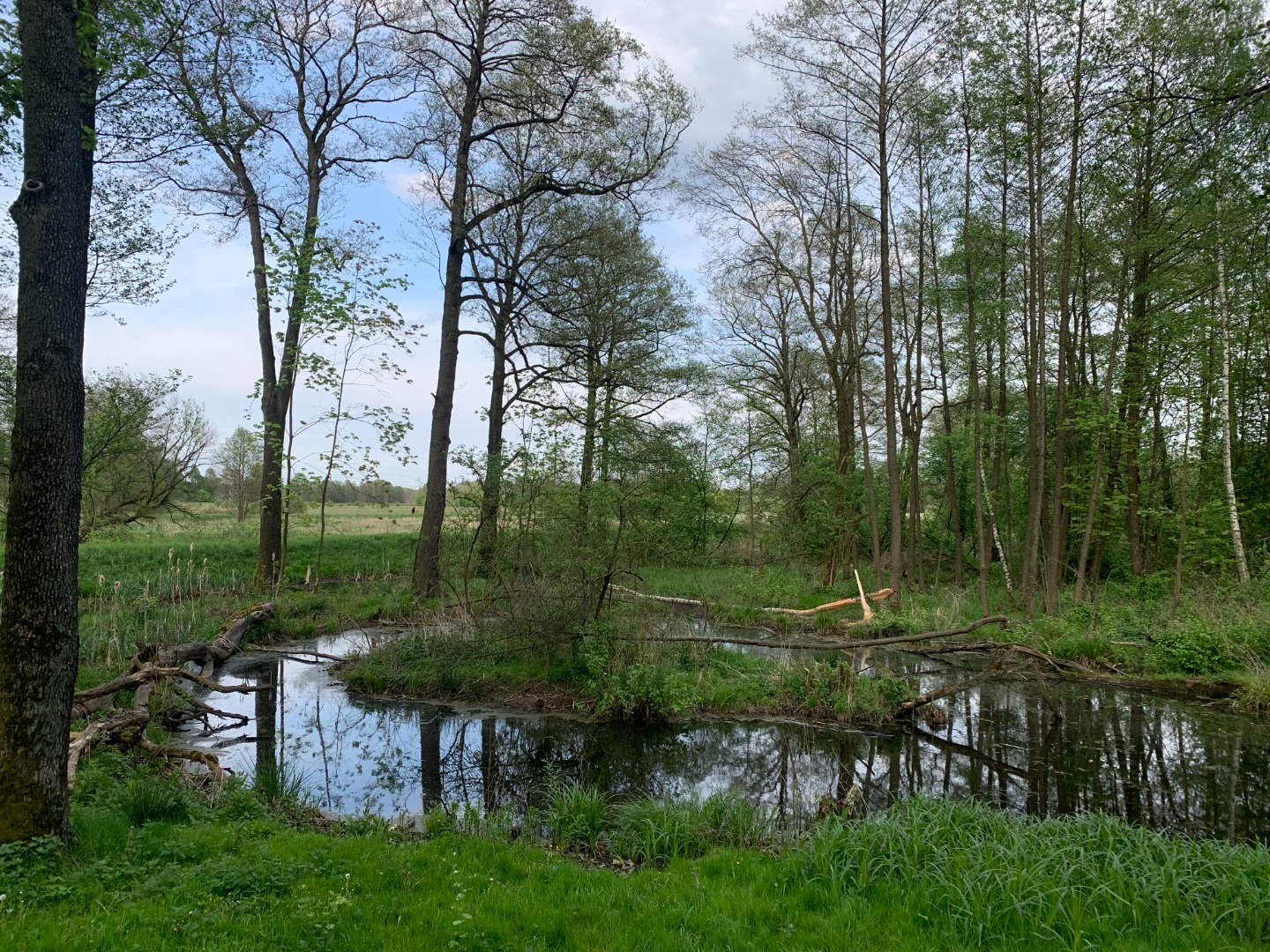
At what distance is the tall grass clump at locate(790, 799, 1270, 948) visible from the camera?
3723 millimetres

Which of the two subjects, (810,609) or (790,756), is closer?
(790,756)

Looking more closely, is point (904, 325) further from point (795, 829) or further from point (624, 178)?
point (795, 829)

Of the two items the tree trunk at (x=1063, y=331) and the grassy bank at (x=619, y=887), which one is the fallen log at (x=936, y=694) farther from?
the tree trunk at (x=1063, y=331)

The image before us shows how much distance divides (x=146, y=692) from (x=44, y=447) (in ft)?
17.0

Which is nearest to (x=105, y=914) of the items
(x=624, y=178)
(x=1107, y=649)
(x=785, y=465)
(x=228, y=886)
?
(x=228, y=886)

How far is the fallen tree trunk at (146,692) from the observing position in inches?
257

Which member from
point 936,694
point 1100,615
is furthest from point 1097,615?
point 936,694

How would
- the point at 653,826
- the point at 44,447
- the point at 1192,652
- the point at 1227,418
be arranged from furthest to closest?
the point at 1227,418, the point at 1192,652, the point at 653,826, the point at 44,447

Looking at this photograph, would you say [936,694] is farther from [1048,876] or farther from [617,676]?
[1048,876]

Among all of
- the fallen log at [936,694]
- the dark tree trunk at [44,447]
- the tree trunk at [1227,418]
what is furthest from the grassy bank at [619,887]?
the tree trunk at [1227,418]

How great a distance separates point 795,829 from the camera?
18.8 ft

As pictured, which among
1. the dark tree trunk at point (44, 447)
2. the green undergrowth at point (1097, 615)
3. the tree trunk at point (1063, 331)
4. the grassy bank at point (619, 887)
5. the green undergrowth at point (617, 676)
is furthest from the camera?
the tree trunk at point (1063, 331)

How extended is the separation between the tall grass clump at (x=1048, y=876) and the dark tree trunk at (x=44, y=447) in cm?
472

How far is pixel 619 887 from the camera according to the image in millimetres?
4320
